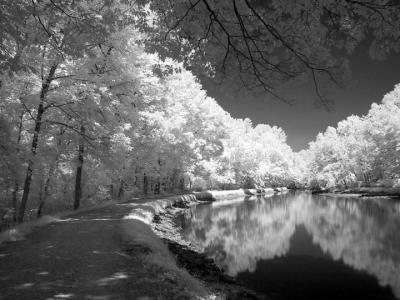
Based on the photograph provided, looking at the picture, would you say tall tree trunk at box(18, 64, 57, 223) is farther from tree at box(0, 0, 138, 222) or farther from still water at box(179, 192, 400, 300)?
still water at box(179, 192, 400, 300)

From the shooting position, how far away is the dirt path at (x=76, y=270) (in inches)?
296

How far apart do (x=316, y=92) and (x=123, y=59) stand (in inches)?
674

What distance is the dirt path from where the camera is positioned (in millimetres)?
7527

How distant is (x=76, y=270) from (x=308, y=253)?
12471 mm

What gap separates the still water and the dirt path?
16.0ft

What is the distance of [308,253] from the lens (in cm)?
1795

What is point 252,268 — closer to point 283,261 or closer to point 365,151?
point 283,261

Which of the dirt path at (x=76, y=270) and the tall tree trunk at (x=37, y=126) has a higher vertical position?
the tall tree trunk at (x=37, y=126)

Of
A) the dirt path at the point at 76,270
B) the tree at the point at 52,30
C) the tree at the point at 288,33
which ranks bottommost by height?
the dirt path at the point at 76,270

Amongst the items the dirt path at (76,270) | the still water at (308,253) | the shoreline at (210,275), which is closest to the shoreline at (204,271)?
the shoreline at (210,275)

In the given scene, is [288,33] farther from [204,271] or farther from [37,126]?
[37,126]

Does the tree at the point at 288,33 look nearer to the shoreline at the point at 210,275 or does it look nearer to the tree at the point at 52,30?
the tree at the point at 52,30

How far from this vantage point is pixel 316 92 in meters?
6.75

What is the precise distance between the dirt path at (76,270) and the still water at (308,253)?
4878 millimetres
